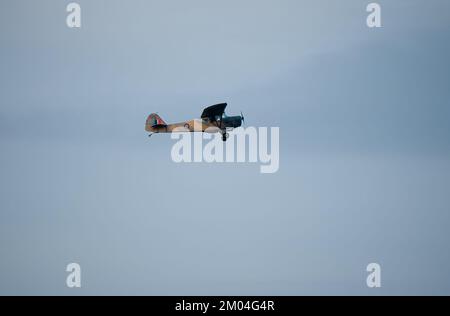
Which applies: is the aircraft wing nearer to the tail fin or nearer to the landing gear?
the landing gear

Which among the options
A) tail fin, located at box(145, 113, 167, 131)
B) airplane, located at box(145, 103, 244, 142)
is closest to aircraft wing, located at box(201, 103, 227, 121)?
airplane, located at box(145, 103, 244, 142)

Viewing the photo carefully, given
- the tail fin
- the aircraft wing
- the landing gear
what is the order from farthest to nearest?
the tail fin
the aircraft wing
the landing gear

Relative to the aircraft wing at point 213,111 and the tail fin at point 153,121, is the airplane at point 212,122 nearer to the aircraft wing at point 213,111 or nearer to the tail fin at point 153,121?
the aircraft wing at point 213,111

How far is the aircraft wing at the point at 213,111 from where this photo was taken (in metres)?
55.5

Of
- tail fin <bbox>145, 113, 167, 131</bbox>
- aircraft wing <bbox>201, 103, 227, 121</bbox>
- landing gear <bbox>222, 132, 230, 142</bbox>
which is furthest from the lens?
tail fin <bbox>145, 113, 167, 131</bbox>

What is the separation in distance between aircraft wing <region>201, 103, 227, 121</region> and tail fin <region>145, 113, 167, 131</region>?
3665mm

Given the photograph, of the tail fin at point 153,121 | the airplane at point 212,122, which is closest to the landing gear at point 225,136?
the airplane at point 212,122

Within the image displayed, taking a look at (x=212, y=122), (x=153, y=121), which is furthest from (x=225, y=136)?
(x=153, y=121)

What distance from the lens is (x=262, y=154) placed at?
45156mm

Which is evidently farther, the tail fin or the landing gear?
the tail fin

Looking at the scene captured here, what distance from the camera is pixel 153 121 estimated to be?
57875 millimetres

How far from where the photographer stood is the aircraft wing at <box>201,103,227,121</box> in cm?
5553
